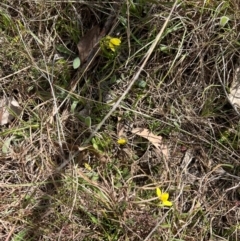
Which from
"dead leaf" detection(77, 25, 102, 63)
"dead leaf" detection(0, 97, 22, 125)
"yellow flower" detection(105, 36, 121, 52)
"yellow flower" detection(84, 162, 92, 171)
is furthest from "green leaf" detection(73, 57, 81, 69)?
"yellow flower" detection(84, 162, 92, 171)

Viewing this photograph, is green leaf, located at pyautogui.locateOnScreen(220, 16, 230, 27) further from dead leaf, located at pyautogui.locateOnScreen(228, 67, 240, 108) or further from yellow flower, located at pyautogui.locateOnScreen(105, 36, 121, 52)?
yellow flower, located at pyautogui.locateOnScreen(105, 36, 121, 52)

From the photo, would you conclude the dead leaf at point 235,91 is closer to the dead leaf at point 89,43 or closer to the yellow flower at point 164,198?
the yellow flower at point 164,198

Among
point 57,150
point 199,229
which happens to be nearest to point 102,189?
point 57,150

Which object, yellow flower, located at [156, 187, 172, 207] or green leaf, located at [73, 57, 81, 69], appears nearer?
yellow flower, located at [156, 187, 172, 207]

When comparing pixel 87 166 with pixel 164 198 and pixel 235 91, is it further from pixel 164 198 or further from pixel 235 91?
pixel 235 91

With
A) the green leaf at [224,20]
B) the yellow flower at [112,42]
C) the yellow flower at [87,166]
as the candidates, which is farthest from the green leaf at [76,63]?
the green leaf at [224,20]

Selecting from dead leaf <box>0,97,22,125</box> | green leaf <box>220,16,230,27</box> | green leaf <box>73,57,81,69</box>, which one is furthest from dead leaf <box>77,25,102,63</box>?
green leaf <box>220,16,230,27</box>

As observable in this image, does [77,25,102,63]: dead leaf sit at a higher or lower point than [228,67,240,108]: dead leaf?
higher

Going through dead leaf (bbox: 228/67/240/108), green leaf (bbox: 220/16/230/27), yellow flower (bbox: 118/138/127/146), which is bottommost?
yellow flower (bbox: 118/138/127/146)

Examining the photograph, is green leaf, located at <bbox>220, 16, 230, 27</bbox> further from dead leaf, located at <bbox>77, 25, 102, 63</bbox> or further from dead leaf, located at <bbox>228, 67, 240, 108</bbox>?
dead leaf, located at <bbox>77, 25, 102, 63</bbox>
